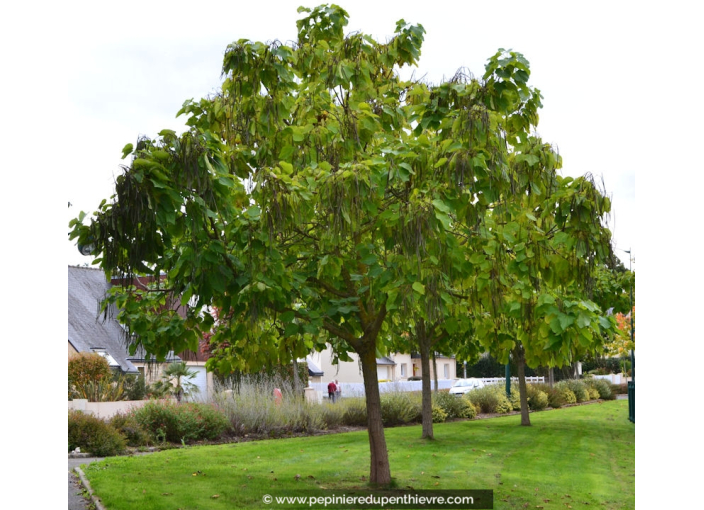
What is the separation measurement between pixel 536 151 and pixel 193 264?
3.20 metres

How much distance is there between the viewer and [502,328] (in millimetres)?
7711

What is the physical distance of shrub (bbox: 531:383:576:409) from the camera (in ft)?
78.9

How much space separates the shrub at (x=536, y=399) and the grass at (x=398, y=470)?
25.7 feet

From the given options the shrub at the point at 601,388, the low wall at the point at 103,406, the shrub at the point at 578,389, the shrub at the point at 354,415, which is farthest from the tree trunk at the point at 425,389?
the shrub at the point at 601,388

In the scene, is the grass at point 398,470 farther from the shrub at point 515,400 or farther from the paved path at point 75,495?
the shrub at point 515,400

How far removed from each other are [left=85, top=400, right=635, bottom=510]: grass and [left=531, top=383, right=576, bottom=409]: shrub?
900 cm

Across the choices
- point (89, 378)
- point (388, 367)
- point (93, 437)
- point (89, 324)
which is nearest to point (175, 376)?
point (89, 378)

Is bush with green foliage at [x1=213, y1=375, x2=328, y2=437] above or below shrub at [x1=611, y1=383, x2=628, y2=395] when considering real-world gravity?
above

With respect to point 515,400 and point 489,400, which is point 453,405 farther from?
point 515,400

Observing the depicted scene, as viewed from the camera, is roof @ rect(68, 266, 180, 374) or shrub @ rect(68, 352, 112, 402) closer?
shrub @ rect(68, 352, 112, 402)

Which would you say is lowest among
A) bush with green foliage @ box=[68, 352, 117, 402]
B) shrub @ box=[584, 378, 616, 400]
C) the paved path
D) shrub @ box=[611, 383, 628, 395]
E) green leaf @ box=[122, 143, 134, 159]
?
shrub @ box=[611, 383, 628, 395]

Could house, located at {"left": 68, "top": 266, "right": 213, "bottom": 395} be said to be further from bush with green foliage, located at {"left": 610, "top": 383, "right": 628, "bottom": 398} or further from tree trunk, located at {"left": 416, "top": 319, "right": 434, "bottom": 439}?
bush with green foliage, located at {"left": 610, "top": 383, "right": 628, "bottom": 398}

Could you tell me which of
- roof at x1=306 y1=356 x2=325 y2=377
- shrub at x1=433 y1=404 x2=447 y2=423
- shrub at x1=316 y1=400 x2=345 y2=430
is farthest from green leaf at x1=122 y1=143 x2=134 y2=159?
roof at x1=306 y1=356 x2=325 y2=377
